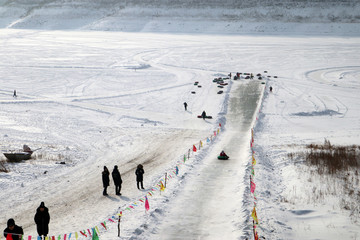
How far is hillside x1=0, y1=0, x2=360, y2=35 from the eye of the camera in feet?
411

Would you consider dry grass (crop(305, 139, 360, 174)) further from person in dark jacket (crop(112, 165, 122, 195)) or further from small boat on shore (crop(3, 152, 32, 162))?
small boat on shore (crop(3, 152, 32, 162))

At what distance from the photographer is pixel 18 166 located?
74.8 ft

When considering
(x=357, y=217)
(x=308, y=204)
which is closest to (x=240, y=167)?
(x=308, y=204)

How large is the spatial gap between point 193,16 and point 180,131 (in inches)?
4387

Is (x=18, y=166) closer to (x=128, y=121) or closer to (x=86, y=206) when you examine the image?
(x=86, y=206)

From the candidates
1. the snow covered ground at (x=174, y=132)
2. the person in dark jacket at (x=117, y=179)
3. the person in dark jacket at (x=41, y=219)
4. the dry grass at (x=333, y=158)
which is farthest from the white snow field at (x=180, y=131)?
the person in dark jacket at (x=41, y=219)

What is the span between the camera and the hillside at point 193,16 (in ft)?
411

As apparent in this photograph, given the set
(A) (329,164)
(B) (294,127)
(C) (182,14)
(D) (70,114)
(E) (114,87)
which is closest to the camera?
(A) (329,164)

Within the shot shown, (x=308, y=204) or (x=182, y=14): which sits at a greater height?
(x=182, y=14)

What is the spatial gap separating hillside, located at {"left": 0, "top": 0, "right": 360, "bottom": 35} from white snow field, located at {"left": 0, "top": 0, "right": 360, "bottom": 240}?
12817mm

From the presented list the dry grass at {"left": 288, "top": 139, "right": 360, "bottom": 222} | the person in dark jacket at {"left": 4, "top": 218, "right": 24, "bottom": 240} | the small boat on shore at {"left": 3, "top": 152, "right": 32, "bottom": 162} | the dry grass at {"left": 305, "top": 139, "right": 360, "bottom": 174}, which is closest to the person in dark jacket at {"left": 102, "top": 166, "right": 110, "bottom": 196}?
the person in dark jacket at {"left": 4, "top": 218, "right": 24, "bottom": 240}

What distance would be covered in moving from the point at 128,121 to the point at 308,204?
26096mm

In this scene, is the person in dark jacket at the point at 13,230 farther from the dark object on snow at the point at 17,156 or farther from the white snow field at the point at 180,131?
the dark object on snow at the point at 17,156

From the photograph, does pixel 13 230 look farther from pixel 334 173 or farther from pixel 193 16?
pixel 193 16
